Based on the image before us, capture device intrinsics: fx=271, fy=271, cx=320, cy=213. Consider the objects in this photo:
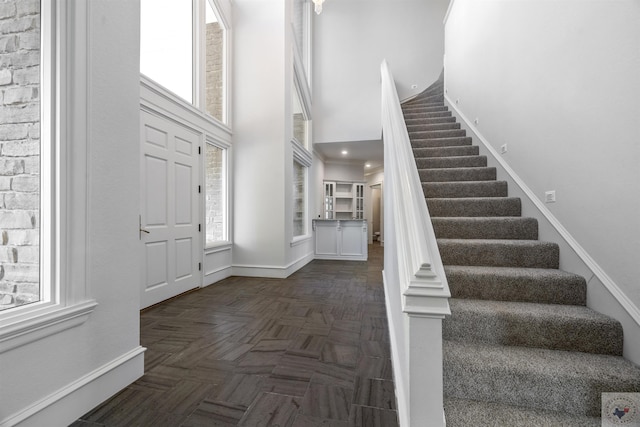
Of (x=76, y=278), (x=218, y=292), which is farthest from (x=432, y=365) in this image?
(x=218, y=292)

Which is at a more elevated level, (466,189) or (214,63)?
(214,63)

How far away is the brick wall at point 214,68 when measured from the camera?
3.89 metres

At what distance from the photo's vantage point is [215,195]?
13.3 feet

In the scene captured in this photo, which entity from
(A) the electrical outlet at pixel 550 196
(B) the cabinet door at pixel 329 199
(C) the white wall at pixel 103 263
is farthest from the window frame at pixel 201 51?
(B) the cabinet door at pixel 329 199

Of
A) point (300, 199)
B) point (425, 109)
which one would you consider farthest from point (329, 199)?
point (425, 109)

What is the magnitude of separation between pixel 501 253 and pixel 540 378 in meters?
0.91

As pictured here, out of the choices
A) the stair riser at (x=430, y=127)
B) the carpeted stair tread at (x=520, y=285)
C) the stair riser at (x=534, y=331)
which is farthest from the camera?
the stair riser at (x=430, y=127)

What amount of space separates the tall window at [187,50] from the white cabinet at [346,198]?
Answer: 4.36m

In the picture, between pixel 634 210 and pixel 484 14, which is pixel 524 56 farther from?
pixel 634 210

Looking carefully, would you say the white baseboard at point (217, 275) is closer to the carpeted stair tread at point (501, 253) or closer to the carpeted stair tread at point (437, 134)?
the carpeted stair tread at point (501, 253)

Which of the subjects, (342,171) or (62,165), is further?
(342,171)

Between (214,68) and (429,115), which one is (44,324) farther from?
(429,115)

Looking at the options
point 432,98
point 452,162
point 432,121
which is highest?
point 432,98

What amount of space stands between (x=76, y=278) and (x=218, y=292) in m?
2.21
